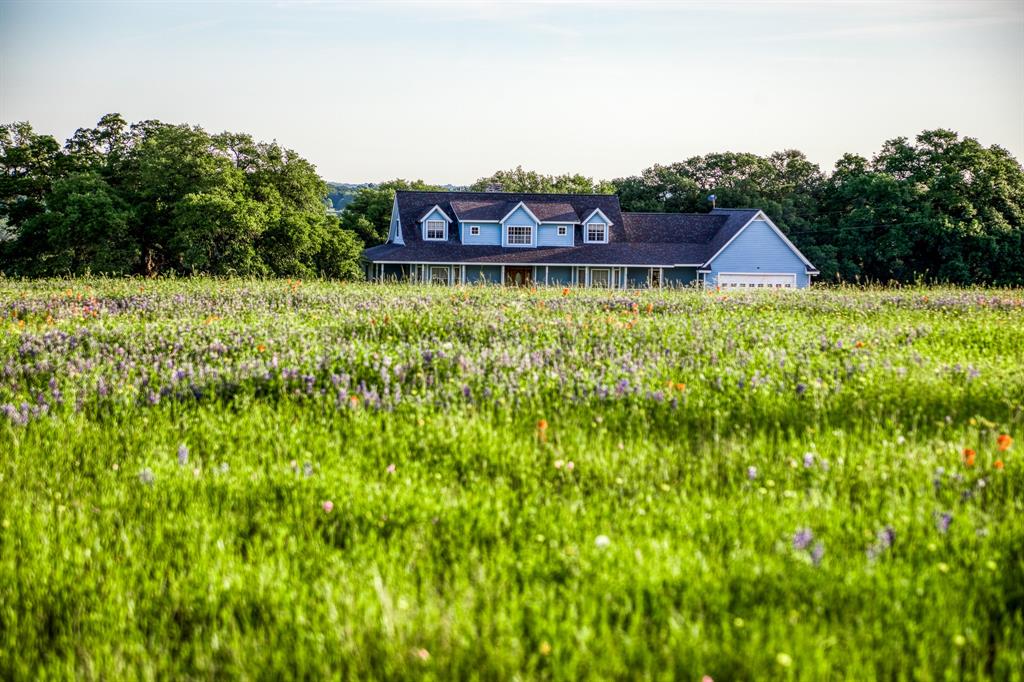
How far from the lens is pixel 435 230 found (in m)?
46.2

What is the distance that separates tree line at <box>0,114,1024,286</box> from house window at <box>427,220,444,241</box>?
4379 millimetres

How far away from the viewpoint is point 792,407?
21.2ft

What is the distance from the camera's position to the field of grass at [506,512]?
2982 millimetres

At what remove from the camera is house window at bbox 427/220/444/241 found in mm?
46125

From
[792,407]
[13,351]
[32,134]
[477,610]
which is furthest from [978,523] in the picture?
[32,134]

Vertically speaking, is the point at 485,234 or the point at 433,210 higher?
the point at 433,210

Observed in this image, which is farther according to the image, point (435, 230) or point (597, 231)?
point (597, 231)

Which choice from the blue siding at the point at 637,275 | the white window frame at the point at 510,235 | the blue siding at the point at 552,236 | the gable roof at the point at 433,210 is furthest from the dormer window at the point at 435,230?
the blue siding at the point at 637,275

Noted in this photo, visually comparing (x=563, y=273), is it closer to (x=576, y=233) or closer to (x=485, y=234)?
(x=576, y=233)

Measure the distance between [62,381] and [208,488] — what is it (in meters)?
3.60

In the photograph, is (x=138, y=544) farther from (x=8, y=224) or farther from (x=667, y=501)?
(x=8, y=224)

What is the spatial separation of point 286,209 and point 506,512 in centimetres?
4051

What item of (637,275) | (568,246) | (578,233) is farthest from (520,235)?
(637,275)

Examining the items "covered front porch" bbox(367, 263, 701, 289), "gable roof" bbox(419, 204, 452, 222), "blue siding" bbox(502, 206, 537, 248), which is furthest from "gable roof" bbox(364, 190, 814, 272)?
"covered front porch" bbox(367, 263, 701, 289)
